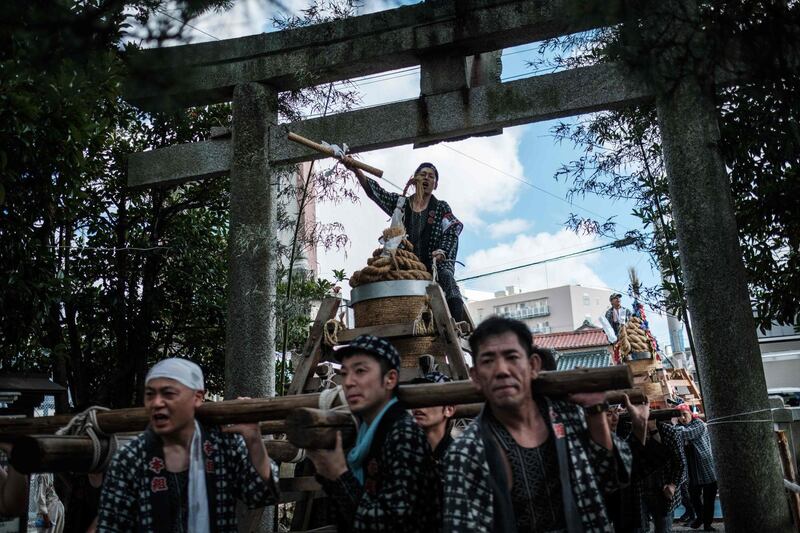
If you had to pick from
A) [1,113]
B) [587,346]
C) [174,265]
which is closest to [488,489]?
[1,113]

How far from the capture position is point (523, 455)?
277 centimetres

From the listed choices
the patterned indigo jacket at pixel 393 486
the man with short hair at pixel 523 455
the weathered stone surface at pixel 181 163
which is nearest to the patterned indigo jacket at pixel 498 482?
the man with short hair at pixel 523 455

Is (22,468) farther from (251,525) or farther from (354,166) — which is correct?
(354,166)

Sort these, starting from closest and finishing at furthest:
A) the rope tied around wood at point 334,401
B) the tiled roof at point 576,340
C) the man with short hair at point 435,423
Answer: the rope tied around wood at point 334,401, the man with short hair at point 435,423, the tiled roof at point 576,340

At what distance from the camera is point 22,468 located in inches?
119

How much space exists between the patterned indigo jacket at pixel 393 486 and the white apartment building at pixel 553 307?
43.5 m

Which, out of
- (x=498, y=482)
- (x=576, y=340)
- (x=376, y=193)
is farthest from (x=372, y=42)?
(x=576, y=340)

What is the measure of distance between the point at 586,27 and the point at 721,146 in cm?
359

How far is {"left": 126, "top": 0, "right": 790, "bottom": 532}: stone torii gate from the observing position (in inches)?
243

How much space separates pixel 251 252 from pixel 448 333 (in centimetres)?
269

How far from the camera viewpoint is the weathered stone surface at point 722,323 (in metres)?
6.00

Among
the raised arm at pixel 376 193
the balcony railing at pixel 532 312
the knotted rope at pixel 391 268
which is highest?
the balcony railing at pixel 532 312

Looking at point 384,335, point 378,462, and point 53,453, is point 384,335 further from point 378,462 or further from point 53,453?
point 53,453

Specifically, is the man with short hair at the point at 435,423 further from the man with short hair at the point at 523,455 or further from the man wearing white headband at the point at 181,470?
the man with short hair at the point at 523,455
